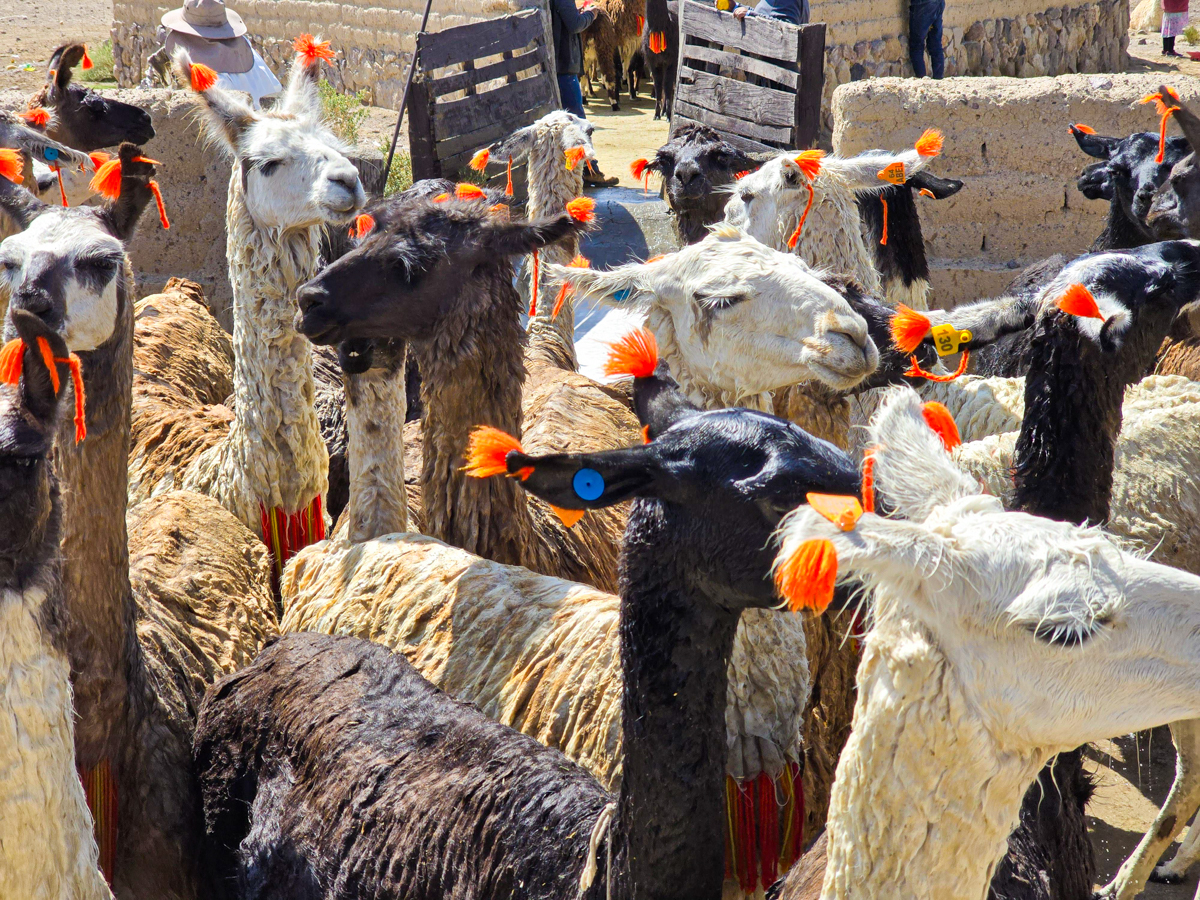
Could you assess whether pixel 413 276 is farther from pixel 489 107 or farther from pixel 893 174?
pixel 489 107

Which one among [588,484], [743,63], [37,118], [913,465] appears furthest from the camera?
[743,63]

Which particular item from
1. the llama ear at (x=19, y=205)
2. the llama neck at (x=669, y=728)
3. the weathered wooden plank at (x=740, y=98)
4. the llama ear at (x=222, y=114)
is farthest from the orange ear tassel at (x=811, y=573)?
the weathered wooden plank at (x=740, y=98)

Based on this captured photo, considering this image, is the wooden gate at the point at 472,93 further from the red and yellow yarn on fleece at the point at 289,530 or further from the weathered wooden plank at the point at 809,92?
the red and yellow yarn on fleece at the point at 289,530

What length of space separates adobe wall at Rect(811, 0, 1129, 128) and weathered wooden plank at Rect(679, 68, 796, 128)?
11.5 ft

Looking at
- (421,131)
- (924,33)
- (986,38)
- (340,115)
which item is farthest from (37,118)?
(986,38)

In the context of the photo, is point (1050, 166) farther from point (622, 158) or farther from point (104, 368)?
point (622, 158)

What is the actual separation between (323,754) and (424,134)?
671cm

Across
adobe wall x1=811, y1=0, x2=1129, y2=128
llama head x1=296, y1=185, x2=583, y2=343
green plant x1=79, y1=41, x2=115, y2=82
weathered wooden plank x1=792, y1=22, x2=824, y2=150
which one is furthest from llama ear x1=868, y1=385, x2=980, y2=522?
green plant x1=79, y1=41, x2=115, y2=82

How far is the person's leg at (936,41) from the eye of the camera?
12109mm

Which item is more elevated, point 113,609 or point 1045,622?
point 1045,622

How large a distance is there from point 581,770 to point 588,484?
77 cm

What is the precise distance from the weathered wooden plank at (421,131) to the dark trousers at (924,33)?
597 cm

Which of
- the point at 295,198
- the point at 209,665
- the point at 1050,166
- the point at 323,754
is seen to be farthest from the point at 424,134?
the point at 323,754

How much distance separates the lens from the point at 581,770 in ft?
7.89
